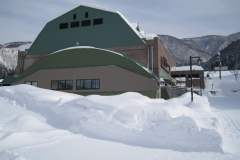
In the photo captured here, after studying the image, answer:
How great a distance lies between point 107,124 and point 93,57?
17.2 metres

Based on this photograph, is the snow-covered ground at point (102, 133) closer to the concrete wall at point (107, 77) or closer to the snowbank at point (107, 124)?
the snowbank at point (107, 124)

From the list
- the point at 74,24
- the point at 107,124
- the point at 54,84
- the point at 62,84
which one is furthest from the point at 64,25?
the point at 107,124

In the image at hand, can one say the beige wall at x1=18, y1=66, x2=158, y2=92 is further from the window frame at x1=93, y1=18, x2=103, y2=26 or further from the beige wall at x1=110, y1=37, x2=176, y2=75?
the window frame at x1=93, y1=18, x2=103, y2=26

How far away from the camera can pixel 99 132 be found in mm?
10508

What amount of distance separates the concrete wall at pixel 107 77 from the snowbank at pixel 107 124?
1141 centimetres

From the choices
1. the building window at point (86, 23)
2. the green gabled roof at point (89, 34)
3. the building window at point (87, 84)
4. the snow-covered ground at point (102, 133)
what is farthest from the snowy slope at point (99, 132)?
the building window at point (86, 23)

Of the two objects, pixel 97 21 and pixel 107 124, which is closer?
pixel 107 124

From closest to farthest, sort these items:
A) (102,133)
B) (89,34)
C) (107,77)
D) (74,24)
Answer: (102,133) < (107,77) < (89,34) < (74,24)

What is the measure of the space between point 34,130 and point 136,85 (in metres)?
16.3

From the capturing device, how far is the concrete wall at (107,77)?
84.5ft

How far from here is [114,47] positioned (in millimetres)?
33000

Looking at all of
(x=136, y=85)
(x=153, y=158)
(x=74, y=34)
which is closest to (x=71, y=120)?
(x=153, y=158)

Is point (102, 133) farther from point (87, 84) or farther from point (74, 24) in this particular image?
point (74, 24)

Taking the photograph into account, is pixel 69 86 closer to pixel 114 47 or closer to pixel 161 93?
pixel 114 47
